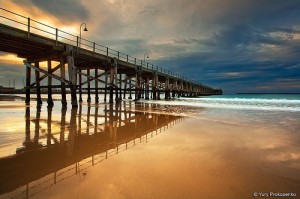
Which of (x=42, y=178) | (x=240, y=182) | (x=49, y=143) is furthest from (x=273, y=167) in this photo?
(x=49, y=143)

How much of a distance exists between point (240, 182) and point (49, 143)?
12.9 ft

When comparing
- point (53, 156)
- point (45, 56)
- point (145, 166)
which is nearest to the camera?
point (145, 166)

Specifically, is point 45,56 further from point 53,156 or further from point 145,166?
point 145,166

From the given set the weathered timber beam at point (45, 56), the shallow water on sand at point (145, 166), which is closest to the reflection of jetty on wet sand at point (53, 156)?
the shallow water on sand at point (145, 166)

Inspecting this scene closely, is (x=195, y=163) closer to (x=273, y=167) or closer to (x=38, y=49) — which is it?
(x=273, y=167)

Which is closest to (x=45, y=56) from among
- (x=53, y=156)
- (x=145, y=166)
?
(x=53, y=156)

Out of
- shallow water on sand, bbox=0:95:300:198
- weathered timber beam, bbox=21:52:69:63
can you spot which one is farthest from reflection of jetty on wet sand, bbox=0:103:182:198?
weathered timber beam, bbox=21:52:69:63

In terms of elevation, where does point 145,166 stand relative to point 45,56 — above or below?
below

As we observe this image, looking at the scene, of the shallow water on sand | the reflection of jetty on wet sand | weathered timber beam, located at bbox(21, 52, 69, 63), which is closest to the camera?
the shallow water on sand

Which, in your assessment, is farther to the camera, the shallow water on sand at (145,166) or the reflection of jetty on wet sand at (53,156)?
the reflection of jetty on wet sand at (53,156)

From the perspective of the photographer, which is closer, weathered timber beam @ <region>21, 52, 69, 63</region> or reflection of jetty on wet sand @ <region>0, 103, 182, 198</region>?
reflection of jetty on wet sand @ <region>0, 103, 182, 198</region>

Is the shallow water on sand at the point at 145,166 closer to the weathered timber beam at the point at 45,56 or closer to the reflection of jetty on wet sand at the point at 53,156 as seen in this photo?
the reflection of jetty on wet sand at the point at 53,156

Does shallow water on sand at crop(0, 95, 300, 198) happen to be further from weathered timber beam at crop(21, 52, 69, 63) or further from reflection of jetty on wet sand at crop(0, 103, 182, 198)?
weathered timber beam at crop(21, 52, 69, 63)

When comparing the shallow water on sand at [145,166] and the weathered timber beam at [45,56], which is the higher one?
the weathered timber beam at [45,56]
